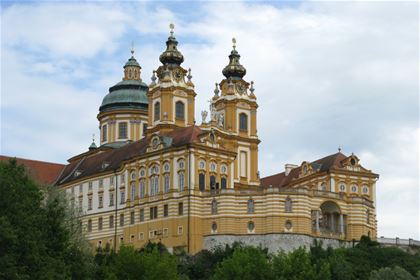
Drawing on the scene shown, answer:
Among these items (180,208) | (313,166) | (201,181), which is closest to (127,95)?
(313,166)

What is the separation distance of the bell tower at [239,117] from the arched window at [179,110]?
3.80 m

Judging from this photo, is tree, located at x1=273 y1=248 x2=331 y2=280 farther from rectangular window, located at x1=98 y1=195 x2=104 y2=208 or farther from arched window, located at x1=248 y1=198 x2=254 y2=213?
rectangular window, located at x1=98 y1=195 x2=104 y2=208

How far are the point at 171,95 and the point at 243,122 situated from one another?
36.9 feet

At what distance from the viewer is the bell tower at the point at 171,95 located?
358ft

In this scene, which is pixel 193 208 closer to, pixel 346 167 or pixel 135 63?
pixel 346 167

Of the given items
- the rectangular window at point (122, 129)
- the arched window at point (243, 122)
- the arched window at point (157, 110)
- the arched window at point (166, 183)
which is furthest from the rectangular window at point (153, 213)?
the rectangular window at point (122, 129)

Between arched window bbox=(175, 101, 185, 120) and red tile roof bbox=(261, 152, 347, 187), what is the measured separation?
52.9ft

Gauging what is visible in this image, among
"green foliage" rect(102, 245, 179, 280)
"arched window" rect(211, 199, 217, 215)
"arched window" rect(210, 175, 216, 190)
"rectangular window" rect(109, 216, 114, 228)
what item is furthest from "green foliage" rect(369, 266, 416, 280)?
"rectangular window" rect(109, 216, 114, 228)

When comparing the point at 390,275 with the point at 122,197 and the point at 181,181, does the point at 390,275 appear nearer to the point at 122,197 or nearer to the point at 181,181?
the point at 181,181

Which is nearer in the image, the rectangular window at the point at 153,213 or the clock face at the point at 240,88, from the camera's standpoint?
the rectangular window at the point at 153,213

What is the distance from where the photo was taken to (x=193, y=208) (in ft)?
318

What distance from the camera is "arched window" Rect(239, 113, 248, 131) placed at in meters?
116

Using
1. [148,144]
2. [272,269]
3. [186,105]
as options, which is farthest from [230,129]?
[272,269]

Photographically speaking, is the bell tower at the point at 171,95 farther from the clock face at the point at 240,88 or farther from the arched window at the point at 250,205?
the arched window at the point at 250,205
